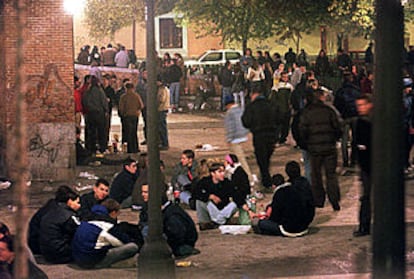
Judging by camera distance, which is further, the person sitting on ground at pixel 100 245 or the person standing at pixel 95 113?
the person standing at pixel 95 113

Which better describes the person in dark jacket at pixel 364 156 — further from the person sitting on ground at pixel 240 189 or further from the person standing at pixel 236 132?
the person standing at pixel 236 132

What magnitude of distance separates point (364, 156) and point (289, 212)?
1358 millimetres

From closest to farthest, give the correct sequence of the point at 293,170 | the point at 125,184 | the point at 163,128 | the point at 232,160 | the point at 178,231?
the point at 178,231 → the point at 293,170 → the point at 125,184 → the point at 232,160 → the point at 163,128

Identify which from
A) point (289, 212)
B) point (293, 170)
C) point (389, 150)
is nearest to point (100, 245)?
point (289, 212)

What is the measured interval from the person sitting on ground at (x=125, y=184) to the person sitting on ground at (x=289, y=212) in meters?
2.66

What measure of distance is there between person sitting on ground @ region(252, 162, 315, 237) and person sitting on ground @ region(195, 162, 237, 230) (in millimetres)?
666

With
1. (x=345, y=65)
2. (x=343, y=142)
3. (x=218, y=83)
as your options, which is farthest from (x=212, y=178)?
(x=218, y=83)

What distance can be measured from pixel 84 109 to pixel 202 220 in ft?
25.4

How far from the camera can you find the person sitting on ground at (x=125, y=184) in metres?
15.1

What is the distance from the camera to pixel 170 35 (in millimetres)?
53125

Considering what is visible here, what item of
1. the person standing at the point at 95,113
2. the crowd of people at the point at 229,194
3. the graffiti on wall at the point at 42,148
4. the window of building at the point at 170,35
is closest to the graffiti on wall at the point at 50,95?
the graffiti on wall at the point at 42,148

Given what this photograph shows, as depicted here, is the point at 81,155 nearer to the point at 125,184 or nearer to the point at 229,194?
the point at 125,184

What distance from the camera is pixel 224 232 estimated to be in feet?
44.9

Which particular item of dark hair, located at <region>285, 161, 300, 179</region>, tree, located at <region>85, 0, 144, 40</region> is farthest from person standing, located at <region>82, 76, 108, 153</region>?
tree, located at <region>85, 0, 144, 40</region>
